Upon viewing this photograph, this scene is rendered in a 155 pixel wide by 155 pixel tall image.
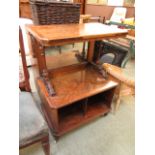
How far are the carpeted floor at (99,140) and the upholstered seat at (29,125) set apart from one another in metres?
0.44

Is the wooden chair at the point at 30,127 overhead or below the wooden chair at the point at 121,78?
below

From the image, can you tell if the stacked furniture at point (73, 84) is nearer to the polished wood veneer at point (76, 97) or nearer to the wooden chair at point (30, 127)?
the polished wood veneer at point (76, 97)

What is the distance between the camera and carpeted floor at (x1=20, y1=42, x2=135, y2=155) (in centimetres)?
122

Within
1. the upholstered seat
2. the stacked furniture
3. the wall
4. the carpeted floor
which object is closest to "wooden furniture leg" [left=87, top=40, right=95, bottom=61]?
the stacked furniture

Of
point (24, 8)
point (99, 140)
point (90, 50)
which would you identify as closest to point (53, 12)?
point (90, 50)

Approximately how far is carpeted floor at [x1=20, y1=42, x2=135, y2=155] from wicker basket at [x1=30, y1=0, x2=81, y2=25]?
33.9 inches

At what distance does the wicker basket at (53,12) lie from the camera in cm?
116

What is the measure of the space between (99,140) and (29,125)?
76cm

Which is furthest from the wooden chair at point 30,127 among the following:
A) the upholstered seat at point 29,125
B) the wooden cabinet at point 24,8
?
the wooden cabinet at point 24,8

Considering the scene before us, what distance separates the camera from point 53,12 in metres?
1.22

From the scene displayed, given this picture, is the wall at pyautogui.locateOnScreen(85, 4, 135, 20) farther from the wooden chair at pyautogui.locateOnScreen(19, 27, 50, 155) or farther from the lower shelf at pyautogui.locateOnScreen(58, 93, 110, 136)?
the wooden chair at pyautogui.locateOnScreen(19, 27, 50, 155)

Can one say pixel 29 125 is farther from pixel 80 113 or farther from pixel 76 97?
pixel 80 113
